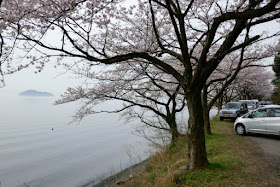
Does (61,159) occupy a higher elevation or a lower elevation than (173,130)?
lower

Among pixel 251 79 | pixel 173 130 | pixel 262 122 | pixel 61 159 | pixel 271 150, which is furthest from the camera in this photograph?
pixel 251 79

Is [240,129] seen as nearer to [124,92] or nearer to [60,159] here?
[124,92]

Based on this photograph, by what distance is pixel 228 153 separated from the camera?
7.18 meters

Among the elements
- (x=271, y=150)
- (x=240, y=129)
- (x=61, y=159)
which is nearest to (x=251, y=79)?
(x=240, y=129)

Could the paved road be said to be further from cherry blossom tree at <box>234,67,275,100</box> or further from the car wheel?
cherry blossom tree at <box>234,67,275,100</box>

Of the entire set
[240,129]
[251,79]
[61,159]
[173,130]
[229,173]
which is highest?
[251,79]

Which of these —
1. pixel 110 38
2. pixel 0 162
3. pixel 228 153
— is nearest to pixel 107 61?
pixel 110 38

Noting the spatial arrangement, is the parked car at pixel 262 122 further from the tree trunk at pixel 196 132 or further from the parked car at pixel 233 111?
the parked car at pixel 233 111

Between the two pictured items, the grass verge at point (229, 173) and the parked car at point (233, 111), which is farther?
the parked car at point (233, 111)

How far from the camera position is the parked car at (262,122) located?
9.52 m

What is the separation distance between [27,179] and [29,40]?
9331 mm

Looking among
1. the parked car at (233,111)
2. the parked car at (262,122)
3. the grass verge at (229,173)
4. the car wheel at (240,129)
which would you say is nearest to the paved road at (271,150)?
the grass verge at (229,173)

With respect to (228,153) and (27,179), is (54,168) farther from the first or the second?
(228,153)

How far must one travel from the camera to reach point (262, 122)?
1001 cm
